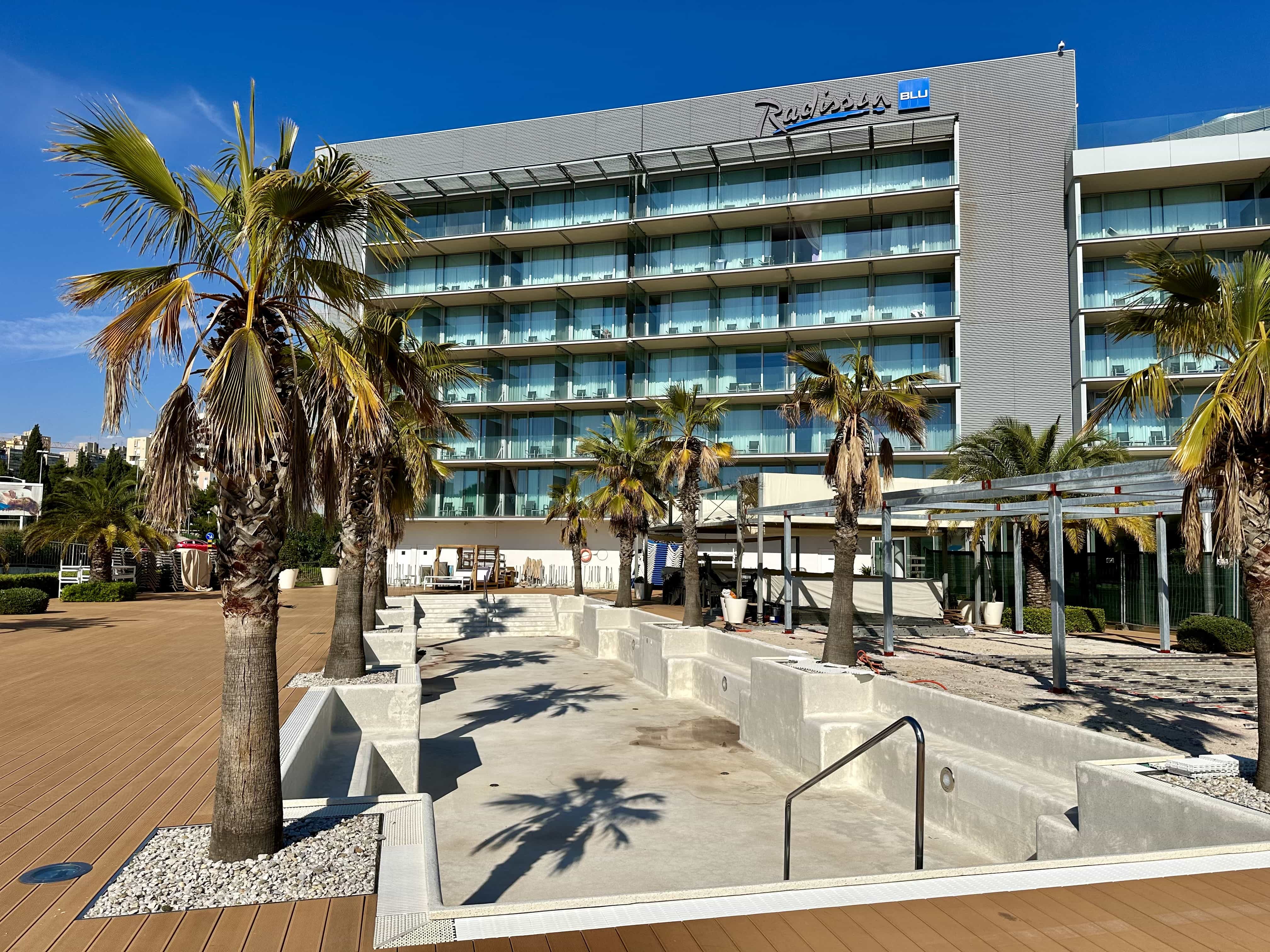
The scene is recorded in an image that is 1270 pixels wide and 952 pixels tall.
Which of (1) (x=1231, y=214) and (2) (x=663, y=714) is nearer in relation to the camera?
(2) (x=663, y=714)

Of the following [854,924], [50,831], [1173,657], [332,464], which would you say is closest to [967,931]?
[854,924]

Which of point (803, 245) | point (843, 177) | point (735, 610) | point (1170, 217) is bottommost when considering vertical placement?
point (735, 610)

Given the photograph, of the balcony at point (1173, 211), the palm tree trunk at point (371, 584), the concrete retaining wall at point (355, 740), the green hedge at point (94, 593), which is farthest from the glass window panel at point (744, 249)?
the concrete retaining wall at point (355, 740)

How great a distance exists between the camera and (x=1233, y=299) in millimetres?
7543

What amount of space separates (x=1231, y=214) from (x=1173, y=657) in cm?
2624

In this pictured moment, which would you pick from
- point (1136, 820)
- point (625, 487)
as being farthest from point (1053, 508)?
point (625, 487)

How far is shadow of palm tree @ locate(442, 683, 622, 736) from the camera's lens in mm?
15047

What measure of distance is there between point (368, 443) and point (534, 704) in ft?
37.4

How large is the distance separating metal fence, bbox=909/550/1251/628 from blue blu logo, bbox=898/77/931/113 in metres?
21.1

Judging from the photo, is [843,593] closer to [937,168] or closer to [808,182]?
[937,168]

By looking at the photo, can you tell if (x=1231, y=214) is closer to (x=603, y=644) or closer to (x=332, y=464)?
(x=603, y=644)

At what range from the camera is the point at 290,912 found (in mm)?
4570

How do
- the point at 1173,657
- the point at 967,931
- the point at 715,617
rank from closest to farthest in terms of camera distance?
1. the point at 967,931
2. the point at 1173,657
3. the point at 715,617

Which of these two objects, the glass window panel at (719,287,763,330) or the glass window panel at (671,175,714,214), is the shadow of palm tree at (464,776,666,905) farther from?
the glass window panel at (671,175,714,214)
